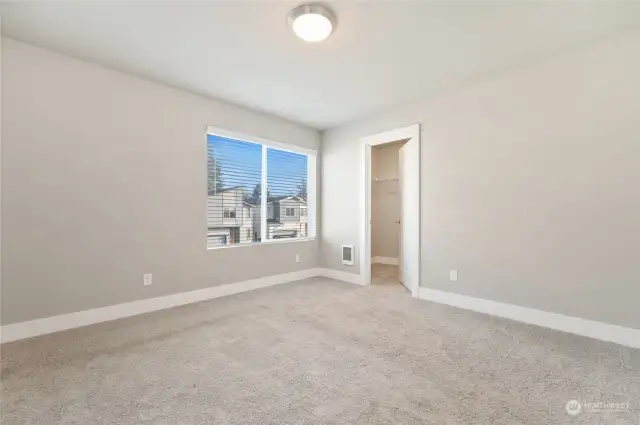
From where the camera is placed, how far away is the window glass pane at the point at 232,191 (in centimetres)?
371

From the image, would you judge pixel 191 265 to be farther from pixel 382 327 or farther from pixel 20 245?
pixel 382 327

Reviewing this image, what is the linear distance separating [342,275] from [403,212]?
4.30 feet

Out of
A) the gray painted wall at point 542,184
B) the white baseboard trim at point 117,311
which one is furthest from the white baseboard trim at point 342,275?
the gray painted wall at point 542,184

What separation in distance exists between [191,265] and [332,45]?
270 cm

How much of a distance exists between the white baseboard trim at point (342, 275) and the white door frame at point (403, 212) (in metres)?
0.08

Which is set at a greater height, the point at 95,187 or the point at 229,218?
the point at 95,187

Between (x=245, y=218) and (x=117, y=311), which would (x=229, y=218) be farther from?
(x=117, y=311)

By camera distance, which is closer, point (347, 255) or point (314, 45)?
point (314, 45)

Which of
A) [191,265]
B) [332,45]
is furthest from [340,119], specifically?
[191,265]

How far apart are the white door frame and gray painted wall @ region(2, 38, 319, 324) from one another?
1.91 m

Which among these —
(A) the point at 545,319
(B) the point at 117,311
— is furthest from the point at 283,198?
(A) the point at 545,319

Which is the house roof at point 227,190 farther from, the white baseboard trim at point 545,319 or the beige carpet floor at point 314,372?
the white baseboard trim at point 545,319

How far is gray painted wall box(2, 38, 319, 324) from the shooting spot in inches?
96.4

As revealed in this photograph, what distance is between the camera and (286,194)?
4.61 metres
